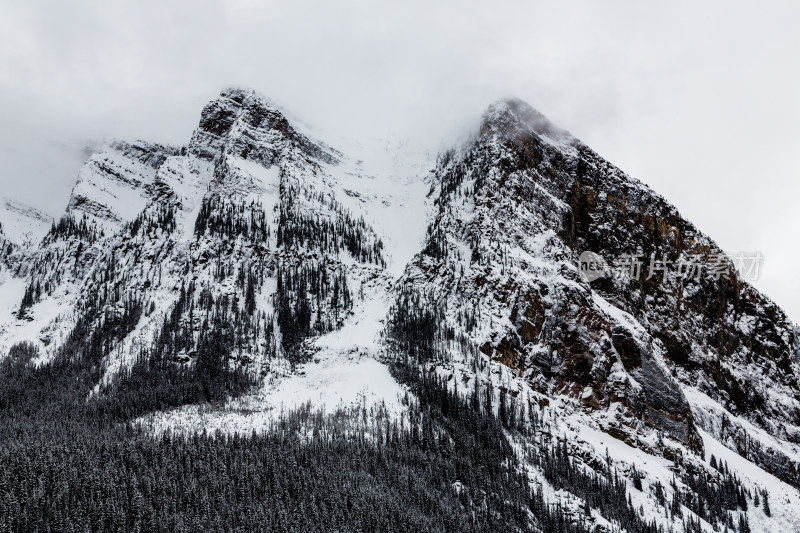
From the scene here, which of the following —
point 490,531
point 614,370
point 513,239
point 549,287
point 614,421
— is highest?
point 513,239

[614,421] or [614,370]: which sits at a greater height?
[614,370]

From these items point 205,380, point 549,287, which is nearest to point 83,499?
point 205,380

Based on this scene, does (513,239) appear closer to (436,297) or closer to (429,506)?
(436,297)

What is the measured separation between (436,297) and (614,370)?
191 ft

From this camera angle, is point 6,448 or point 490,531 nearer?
point 490,531

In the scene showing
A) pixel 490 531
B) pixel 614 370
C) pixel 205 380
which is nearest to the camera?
pixel 490 531

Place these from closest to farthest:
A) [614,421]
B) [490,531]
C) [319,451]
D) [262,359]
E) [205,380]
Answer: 1. [490,531]
2. [319,451]
3. [614,421]
4. [205,380]
5. [262,359]

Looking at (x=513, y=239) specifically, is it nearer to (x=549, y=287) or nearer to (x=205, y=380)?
(x=549, y=287)

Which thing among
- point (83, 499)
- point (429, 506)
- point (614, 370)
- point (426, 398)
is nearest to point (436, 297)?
point (426, 398)

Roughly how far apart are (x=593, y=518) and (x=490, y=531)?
22.3 m

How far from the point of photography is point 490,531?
110 meters

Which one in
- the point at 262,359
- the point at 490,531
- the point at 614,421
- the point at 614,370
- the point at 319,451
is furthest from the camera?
the point at 262,359

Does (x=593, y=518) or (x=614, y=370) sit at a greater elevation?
(x=614, y=370)

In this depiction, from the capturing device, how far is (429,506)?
114188 mm
